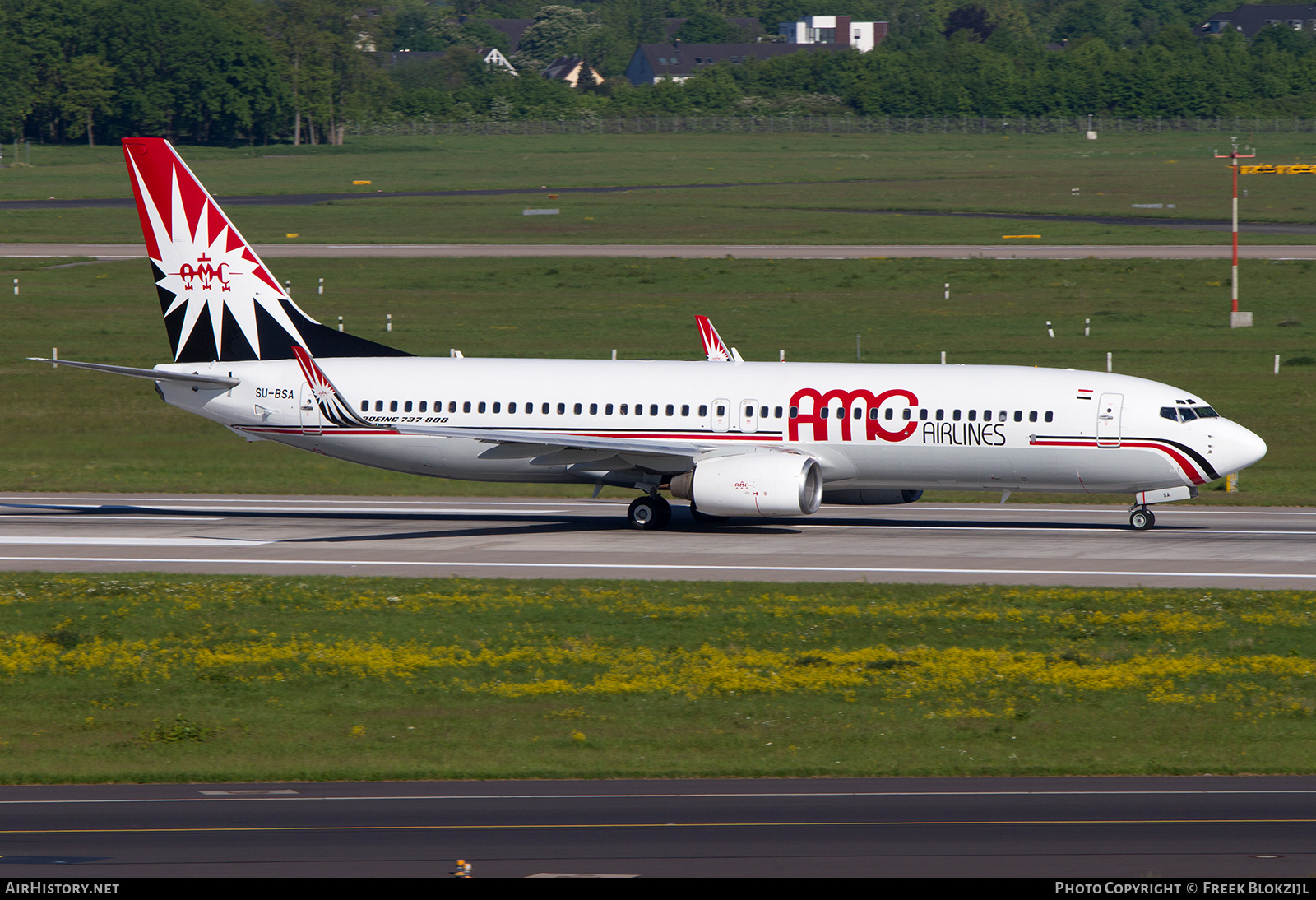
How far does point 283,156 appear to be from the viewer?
178 metres

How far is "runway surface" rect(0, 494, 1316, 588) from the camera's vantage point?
3575 cm

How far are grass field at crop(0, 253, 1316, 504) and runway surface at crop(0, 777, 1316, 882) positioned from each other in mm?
30188

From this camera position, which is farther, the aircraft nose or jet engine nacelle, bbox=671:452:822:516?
the aircraft nose

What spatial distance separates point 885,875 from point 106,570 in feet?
80.7

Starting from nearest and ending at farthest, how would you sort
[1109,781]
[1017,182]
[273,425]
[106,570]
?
[1109,781], [106,570], [273,425], [1017,182]

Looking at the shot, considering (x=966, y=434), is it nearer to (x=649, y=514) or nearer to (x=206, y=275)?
(x=649, y=514)

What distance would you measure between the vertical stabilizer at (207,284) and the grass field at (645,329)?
7012 millimetres

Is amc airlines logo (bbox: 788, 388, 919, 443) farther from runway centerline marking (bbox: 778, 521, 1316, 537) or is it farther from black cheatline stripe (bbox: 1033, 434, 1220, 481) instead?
black cheatline stripe (bbox: 1033, 434, 1220, 481)

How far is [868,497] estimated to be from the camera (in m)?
42.7

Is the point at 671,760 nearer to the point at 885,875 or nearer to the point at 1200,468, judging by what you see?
the point at 885,875

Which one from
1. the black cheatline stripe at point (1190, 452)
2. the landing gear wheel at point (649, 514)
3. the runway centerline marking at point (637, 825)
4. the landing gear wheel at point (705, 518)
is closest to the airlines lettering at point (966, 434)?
the black cheatline stripe at point (1190, 452)

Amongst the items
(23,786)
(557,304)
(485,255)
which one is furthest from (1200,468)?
(485,255)

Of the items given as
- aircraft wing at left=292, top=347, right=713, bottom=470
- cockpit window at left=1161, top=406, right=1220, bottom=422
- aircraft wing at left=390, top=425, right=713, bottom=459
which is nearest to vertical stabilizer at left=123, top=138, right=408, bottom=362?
aircraft wing at left=292, top=347, right=713, bottom=470

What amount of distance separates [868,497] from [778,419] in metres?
3.81
